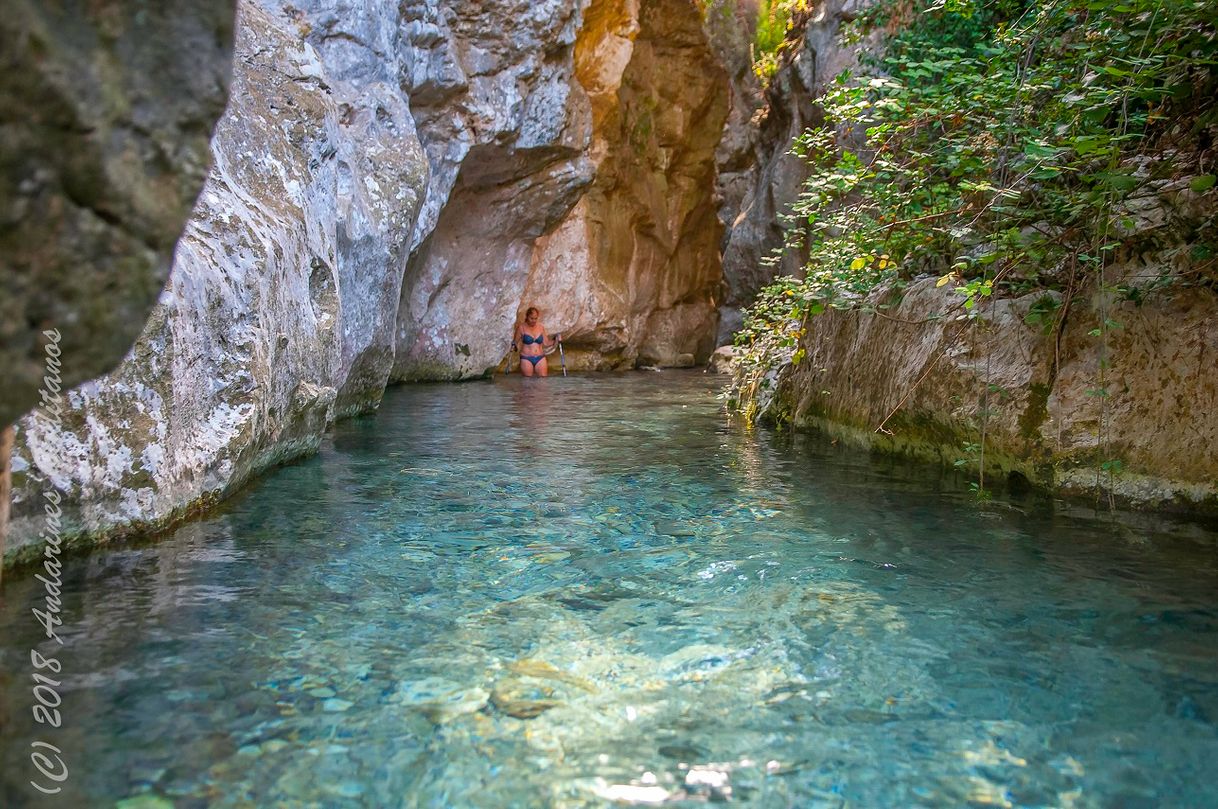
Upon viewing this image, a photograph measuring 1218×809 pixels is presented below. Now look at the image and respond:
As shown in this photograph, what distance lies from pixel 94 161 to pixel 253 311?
3815mm

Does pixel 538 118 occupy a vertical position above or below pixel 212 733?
above

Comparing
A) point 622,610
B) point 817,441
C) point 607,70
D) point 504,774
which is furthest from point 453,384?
point 504,774

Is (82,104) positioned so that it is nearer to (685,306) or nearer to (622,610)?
(622,610)

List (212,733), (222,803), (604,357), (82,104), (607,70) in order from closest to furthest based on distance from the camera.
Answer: (82,104) → (222,803) → (212,733) → (607,70) → (604,357)

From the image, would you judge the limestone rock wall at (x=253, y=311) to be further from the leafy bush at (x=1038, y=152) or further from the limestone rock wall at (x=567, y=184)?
the leafy bush at (x=1038, y=152)

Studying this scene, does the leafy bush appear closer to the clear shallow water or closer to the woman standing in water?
the clear shallow water

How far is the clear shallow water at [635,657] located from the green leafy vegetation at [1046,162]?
4.59 ft

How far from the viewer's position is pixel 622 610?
331 cm

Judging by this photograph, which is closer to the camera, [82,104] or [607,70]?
[82,104]

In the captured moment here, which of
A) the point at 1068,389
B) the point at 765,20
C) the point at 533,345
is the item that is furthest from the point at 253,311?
the point at 765,20

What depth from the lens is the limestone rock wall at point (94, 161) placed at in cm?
145

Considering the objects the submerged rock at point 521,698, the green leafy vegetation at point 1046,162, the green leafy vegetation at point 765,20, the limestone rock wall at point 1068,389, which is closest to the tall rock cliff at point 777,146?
the green leafy vegetation at point 765,20

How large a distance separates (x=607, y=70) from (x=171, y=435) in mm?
16241

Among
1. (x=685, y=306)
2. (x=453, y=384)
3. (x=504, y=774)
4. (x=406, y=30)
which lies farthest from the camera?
(x=685, y=306)
